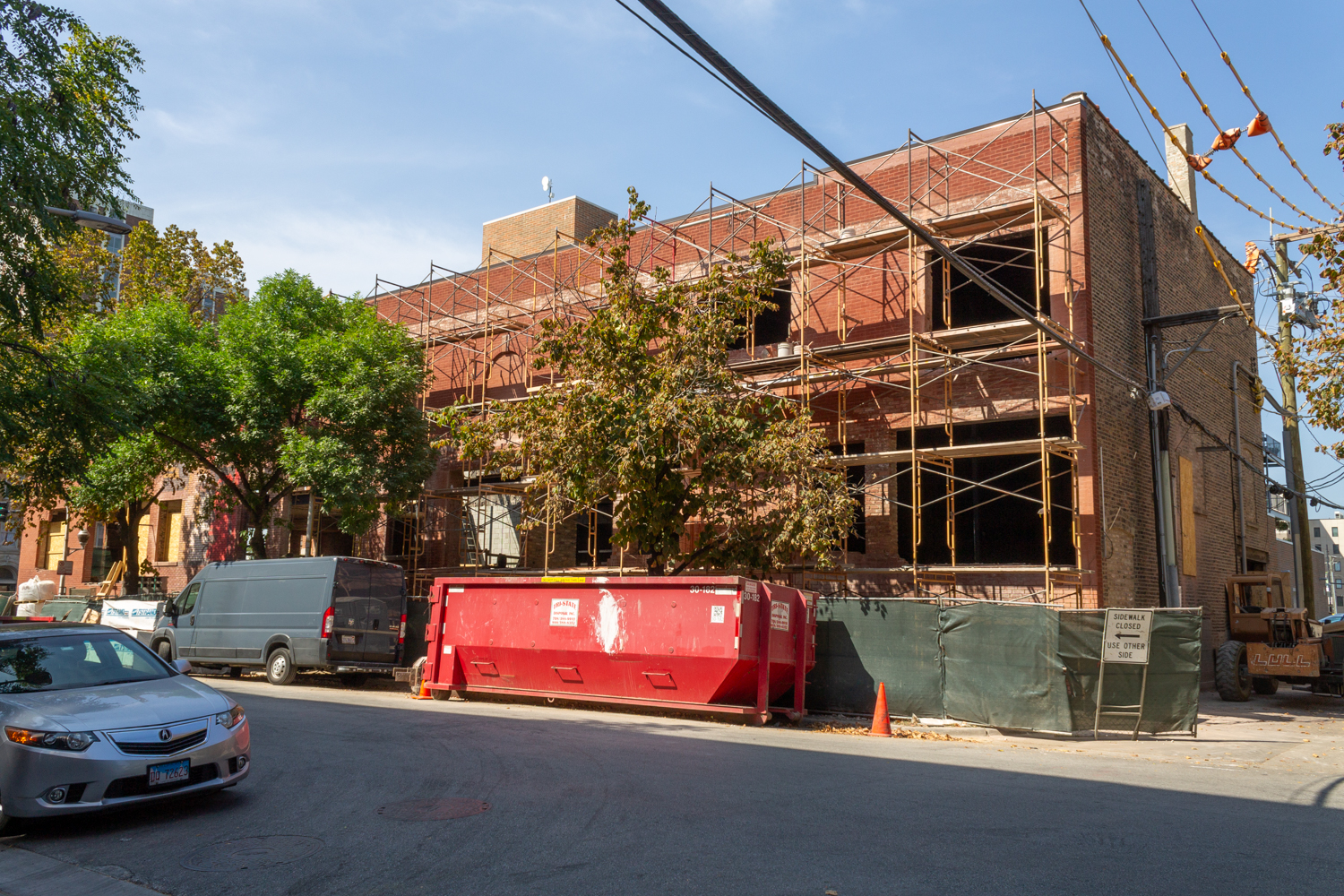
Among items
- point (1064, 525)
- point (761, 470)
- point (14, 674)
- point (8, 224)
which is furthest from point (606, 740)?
point (1064, 525)

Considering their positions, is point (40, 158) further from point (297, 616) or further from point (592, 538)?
point (592, 538)

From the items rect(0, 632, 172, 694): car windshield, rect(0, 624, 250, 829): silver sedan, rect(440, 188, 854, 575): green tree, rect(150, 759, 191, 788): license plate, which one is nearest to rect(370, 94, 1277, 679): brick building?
rect(440, 188, 854, 575): green tree

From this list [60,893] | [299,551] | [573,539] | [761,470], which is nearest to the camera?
[60,893]

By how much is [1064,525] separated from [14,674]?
15971mm

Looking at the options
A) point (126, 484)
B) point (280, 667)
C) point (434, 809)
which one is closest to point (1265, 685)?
point (434, 809)

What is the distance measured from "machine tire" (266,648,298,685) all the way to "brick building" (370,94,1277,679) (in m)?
4.88

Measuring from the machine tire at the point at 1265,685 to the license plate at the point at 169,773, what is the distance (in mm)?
19975

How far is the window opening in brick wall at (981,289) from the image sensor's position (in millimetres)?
19516

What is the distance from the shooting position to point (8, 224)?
1166cm

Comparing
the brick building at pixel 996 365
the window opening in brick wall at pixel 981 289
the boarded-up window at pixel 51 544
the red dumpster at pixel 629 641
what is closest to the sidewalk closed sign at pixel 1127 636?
the brick building at pixel 996 365

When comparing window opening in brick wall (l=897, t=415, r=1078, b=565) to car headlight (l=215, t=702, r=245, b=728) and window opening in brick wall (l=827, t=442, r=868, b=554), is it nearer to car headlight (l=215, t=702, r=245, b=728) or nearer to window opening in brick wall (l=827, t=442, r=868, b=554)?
window opening in brick wall (l=827, t=442, r=868, b=554)

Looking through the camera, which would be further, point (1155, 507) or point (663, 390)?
point (1155, 507)

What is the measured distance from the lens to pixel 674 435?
1644cm

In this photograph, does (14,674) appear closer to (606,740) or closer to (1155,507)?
(606,740)
